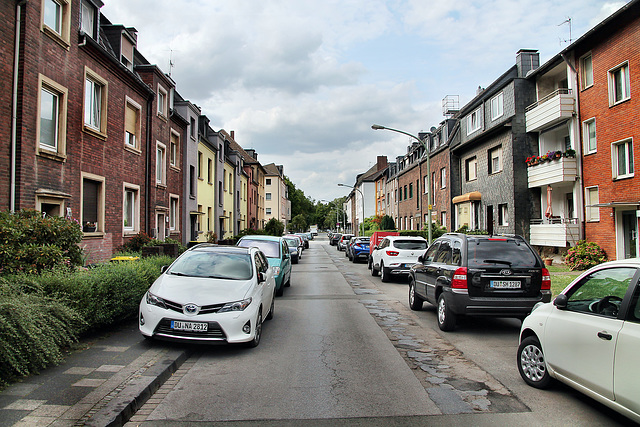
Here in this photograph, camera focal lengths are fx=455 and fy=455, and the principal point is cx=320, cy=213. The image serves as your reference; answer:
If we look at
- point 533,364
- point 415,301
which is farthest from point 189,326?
point 415,301

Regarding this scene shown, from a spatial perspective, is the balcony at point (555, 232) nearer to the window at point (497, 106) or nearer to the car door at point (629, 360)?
the window at point (497, 106)

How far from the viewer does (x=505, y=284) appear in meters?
7.52

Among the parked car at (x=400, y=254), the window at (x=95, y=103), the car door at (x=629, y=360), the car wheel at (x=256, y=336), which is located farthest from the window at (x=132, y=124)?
the car door at (x=629, y=360)

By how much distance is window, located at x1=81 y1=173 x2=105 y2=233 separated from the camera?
43.8 ft

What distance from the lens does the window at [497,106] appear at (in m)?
23.0

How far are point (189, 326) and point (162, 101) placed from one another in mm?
16621

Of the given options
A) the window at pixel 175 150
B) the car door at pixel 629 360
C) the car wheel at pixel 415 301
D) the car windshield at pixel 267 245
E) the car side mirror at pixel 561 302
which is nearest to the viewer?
the car door at pixel 629 360

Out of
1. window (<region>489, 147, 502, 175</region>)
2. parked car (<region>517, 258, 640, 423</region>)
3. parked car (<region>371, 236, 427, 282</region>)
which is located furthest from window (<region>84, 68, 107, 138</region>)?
window (<region>489, 147, 502, 175</region>)

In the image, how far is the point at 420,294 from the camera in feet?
32.1

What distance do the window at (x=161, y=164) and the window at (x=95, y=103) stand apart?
4.99m

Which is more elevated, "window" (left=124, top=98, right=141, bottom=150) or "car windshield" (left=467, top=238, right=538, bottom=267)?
"window" (left=124, top=98, right=141, bottom=150)

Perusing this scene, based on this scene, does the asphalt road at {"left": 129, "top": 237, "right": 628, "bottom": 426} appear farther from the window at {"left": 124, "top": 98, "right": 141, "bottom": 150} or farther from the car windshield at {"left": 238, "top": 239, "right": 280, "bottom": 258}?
the window at {"left": 124, "top": 98, "right": 141, "bottom": 150}

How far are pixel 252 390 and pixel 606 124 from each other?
669 inches

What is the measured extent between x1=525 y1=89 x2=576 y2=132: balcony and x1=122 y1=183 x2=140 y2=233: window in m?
16.8
